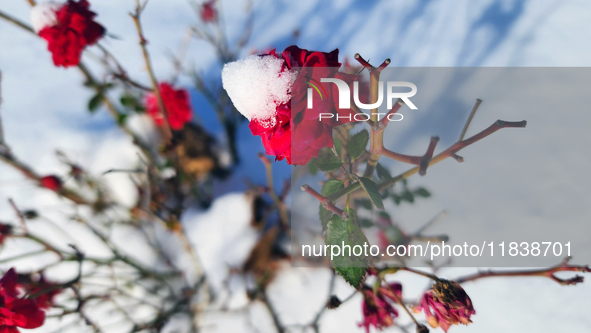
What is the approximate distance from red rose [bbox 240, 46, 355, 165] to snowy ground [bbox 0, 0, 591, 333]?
55cm

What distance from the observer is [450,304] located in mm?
342

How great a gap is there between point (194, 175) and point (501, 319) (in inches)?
41.8

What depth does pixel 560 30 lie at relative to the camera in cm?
89

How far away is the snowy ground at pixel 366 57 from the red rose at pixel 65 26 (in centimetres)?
14

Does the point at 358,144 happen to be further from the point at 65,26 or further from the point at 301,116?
the point at 65,26

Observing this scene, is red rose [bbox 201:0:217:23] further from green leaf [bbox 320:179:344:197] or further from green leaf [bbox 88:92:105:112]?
green leaf [bbox 320:179:344:197]

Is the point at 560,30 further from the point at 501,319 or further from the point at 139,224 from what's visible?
the point at 139,224

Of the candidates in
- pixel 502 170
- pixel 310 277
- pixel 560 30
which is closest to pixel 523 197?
pixel 502 170

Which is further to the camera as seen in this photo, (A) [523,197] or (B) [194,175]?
(B) [194,175]

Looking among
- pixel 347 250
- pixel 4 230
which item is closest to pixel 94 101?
pixel 4 230

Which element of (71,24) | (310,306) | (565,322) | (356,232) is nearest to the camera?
(356,232)

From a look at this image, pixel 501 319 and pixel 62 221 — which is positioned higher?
pixel 62 221

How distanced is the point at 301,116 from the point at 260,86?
0.05m

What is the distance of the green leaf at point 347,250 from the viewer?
0.33 meters
